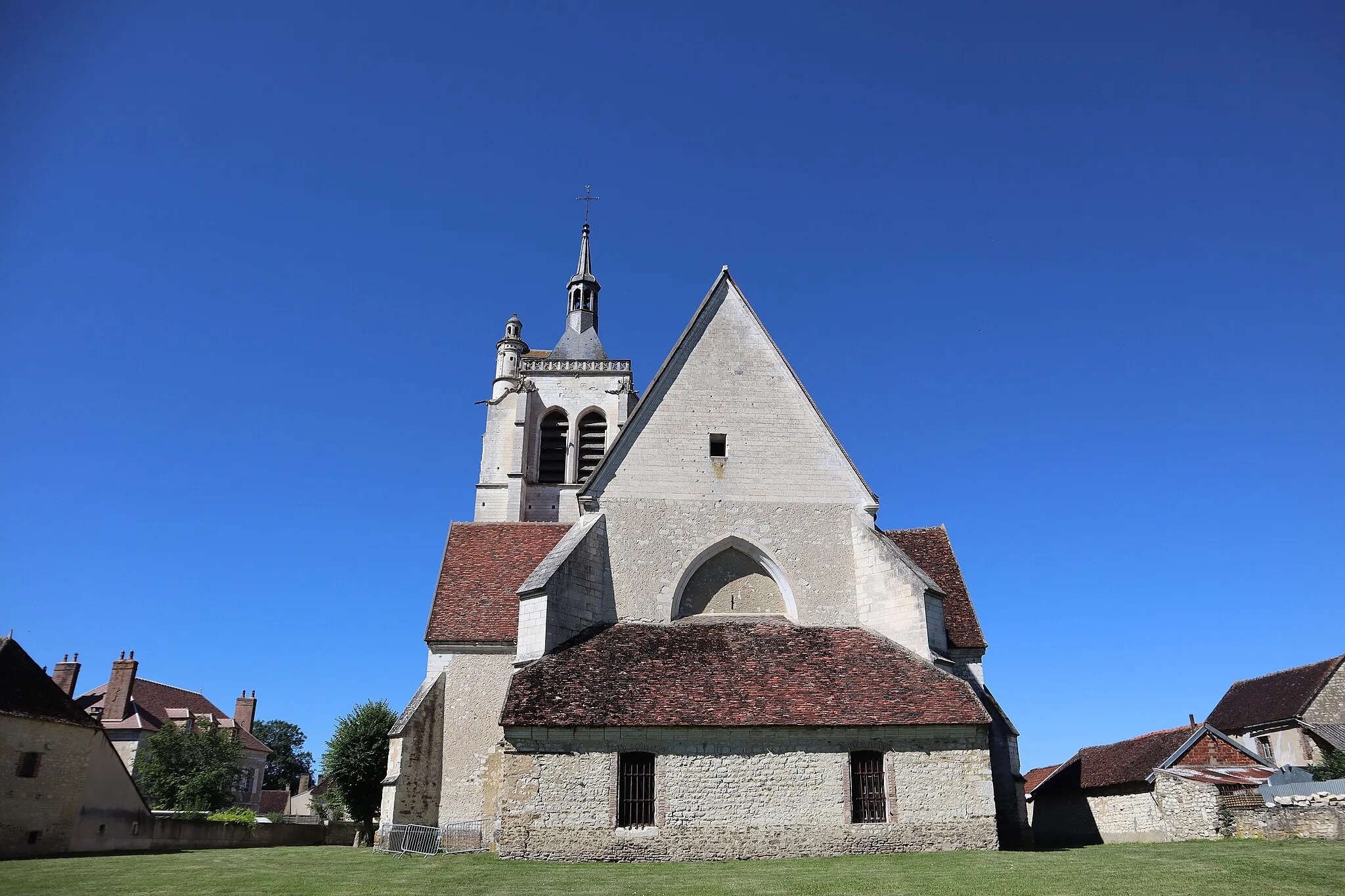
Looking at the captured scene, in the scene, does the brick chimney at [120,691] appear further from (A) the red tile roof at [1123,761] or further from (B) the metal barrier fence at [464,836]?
(A) the red tile roof at [1123,761]

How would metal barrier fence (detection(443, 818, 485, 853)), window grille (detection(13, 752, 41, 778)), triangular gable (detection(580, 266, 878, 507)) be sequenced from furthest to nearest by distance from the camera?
window grille (detection(13, 752, 41, 778))
triangular gable (detection(580, 266, 878, 507))
metal barrier fence (detection(443, 818, 485, 853))

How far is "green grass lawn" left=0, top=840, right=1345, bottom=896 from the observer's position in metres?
10.2

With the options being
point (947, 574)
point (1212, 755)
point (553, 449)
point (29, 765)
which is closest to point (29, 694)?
point (29, 765)

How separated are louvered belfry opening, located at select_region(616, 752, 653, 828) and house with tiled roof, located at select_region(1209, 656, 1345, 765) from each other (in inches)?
1194

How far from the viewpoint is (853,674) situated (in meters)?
16.1

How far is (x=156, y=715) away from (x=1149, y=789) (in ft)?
179

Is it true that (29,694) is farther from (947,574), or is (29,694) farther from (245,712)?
(245,712)

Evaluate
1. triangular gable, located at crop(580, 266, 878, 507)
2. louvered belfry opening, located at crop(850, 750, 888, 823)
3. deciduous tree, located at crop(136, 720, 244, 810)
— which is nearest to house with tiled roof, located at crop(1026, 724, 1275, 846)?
louvered belfry opening, located at crop(850, 750, 888, 823)

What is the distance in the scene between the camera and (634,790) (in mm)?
14453

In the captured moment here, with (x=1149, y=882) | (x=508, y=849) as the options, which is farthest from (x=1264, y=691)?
(x=508, y=849)

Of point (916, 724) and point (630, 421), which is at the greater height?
point (630, 421)

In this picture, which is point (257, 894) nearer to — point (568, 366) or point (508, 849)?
point (508, 849)

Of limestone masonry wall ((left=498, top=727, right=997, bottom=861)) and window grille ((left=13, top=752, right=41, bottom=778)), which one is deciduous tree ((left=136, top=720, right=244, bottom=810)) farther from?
limestone masonry wall ((left=498, top=727, right=997, bottom=861))

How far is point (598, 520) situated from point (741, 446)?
3648mm
